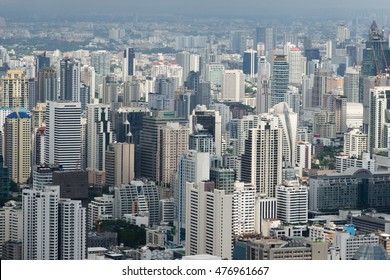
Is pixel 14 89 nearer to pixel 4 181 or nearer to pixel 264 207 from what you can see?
pixel 4 181

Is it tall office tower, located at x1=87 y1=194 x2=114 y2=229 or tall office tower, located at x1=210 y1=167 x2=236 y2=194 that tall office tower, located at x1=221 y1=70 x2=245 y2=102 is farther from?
tall office tower, located at x1=87 y1=194 x2=114 y2=229

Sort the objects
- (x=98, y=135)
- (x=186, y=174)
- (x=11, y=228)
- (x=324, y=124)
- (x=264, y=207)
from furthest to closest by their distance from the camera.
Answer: (x=324, y=124) → (x=98, y=135) → (x=264, y=207) → (x=186, y=174) → (x=11, y=228)

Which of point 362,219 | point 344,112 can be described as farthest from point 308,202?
point 344,112

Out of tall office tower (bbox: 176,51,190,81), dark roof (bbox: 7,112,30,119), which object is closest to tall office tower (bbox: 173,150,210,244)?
tall office tower (bbox: 176,51,190,81)

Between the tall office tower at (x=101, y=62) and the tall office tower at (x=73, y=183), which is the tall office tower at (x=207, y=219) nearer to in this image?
the tall office tower at (x=73, y=183)

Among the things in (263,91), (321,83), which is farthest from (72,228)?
(321,83)

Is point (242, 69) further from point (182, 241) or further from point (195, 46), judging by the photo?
point (182, 241)

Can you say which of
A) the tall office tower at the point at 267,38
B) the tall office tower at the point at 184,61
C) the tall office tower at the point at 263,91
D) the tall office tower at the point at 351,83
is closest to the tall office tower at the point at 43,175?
the tall office tower at the point at 184,61
